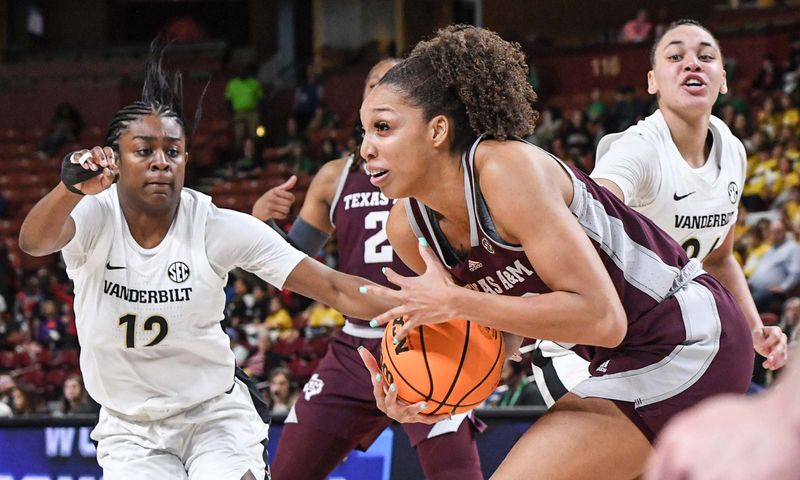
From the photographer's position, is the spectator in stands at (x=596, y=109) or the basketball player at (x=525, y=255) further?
the spectator in stands at (x=596, y=109)

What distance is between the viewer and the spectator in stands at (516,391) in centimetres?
677

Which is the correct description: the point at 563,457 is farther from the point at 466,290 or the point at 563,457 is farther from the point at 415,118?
the point at 415,118

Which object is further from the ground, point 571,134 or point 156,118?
point 156,118

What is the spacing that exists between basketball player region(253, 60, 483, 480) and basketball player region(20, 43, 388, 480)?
59cm

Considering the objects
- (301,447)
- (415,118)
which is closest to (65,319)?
(301,447)

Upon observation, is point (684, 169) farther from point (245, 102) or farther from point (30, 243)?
point (245, 102)

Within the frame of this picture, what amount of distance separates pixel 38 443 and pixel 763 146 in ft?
27.3

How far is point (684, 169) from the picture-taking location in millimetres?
4117

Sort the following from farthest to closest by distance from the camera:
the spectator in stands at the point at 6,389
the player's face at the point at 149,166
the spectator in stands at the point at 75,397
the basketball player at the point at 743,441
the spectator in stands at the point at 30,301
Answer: the spectator in stands at the point at 30,301 < the spectator in stands at the point at 6,389 < the spectator in stands at the point at 75,397 < the player's face at the point at 149,166 < the basketball player at the point at 743,441

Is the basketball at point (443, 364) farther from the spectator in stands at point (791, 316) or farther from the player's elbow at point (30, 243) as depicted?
the spectator in stands at point (791, 316)

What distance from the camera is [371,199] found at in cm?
477

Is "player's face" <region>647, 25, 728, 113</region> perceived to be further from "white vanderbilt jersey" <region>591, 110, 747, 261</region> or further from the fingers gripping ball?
the fingers gripping ball

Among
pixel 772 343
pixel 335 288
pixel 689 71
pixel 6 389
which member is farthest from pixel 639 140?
pixel 6 389

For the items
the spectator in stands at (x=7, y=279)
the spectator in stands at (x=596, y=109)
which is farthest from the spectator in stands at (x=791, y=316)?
the spectator in stands at (x=7, y=279)
